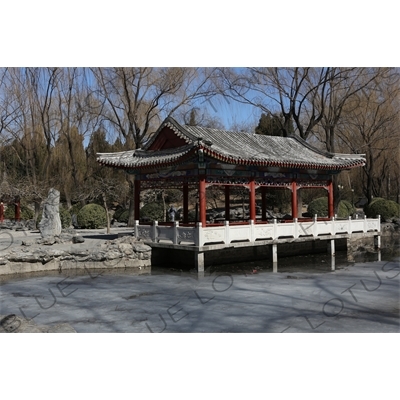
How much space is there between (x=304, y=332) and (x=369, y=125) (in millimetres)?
20157

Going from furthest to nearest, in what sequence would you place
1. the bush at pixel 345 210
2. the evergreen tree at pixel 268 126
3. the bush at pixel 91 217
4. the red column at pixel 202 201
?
the evergreen tree at pixel 268 126 → the bush at pixel 345 210 → the bush at pixel 91 217 → the red column at pixel 202 201

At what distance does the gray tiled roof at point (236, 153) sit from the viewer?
1195cm

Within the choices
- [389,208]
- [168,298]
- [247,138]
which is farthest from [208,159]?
[389,208]

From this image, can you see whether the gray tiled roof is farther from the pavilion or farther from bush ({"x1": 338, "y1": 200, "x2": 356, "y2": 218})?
bush ({"x1": 338, "y1": 200, "x2": 356, "y2": 218})

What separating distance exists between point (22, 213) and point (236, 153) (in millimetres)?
14512

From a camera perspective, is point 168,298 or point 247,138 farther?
point 247,138

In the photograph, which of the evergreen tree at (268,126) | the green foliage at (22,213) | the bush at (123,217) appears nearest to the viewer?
the green foliage at (22,213)

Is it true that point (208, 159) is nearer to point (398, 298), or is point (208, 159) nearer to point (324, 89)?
point (398, 298)

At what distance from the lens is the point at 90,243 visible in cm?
1322

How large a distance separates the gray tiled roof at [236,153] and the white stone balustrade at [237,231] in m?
1.63

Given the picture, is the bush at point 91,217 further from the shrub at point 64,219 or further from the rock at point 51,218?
the rock at point 51,218

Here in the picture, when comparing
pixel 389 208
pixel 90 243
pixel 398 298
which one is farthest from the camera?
pixel 389 208

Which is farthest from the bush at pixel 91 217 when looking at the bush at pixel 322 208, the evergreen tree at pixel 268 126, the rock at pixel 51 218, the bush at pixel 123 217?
the evergreen tree at pixel 268 126

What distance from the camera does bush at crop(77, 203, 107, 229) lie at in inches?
784
